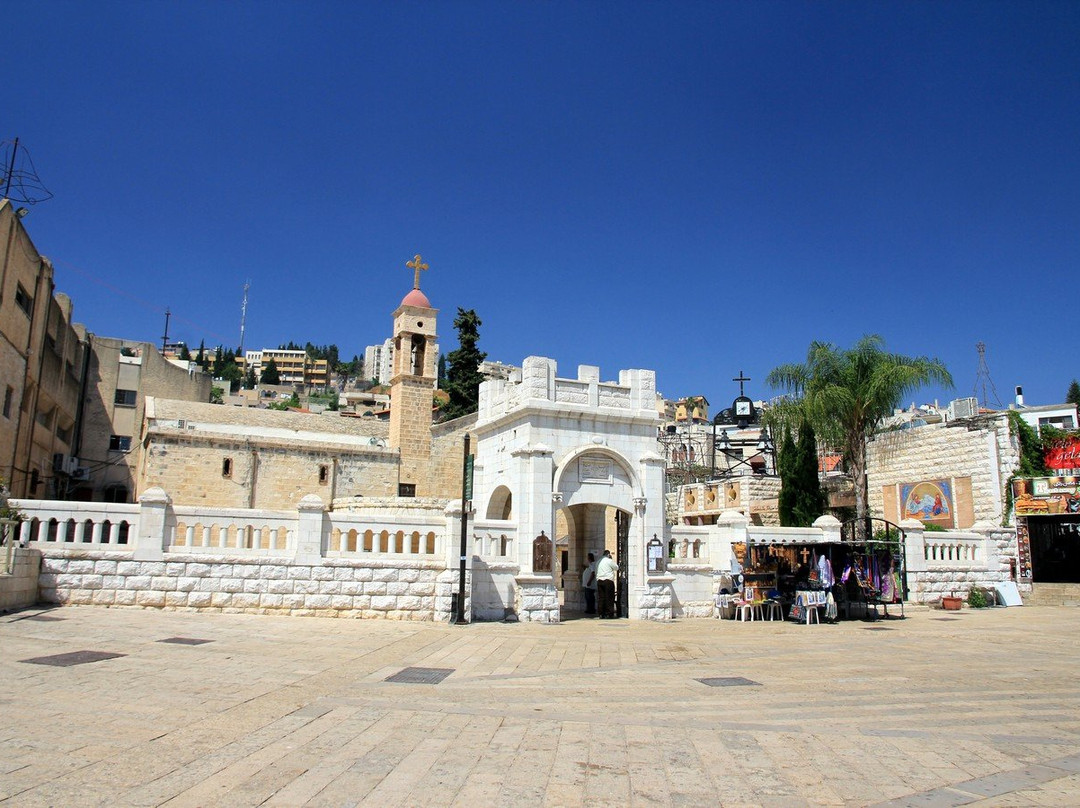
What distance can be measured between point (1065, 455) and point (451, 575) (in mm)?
19731

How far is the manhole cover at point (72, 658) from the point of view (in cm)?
882

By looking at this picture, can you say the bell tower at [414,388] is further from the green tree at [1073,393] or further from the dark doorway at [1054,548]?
the green tree at [1073,393]

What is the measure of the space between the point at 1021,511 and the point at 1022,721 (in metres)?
18.7

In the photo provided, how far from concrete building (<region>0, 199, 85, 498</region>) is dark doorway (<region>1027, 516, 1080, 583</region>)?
3104 centimetres

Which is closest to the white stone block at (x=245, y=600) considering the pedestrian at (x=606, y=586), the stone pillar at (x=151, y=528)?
the stone pillar at (x=151, y=528)

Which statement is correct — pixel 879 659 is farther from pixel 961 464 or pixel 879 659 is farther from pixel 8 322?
pixel 8 322

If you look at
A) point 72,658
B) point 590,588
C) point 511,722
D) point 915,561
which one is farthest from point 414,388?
point 511,722

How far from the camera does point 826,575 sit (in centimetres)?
1836

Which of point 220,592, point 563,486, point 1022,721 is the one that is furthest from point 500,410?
point 1022,721

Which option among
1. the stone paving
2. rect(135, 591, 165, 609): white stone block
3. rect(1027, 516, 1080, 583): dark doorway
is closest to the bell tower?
rect(135, 591, 165, 609): white stone block

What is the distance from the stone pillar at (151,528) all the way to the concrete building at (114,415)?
903 inches

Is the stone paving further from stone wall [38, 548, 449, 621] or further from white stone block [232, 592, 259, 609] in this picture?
white stone block [232, 592, 259, 609]

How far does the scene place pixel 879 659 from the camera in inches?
463

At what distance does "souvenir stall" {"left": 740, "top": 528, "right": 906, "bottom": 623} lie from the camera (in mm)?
18438
